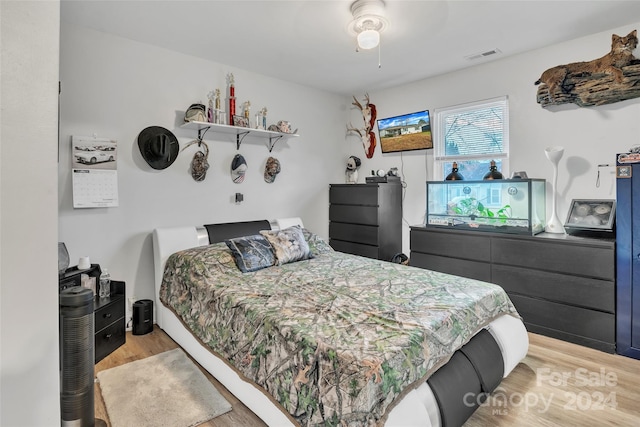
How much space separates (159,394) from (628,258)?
3417 millimetres

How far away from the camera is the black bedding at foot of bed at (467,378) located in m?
1.60

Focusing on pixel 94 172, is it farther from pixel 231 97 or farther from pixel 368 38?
pixel 368 38

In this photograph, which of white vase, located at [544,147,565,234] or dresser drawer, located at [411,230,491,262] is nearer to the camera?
white vase, located at [544,147,565,234]

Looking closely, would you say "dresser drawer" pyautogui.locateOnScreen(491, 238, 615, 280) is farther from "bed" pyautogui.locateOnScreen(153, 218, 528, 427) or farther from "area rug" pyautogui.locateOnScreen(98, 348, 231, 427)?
"area rug" pyautogui.locateOnScreen(98, 348, 231, 427)

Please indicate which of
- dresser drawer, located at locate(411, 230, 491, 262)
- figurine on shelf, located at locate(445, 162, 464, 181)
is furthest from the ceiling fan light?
dresser drawer, located at locate(411, 230, 491, 262)

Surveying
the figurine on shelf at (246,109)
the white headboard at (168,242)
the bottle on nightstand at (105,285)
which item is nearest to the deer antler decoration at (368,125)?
the figurine on shelf at (246,109)

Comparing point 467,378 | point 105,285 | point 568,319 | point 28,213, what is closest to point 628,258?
point 568,319

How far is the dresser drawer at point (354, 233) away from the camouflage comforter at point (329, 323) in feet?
3.75

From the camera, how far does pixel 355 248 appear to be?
4242 mm

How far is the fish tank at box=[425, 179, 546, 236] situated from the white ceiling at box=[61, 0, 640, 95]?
50.2 inches

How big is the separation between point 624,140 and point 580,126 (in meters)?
0.34

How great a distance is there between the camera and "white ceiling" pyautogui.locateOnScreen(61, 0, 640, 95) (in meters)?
2.41

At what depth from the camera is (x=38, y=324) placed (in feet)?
3.10

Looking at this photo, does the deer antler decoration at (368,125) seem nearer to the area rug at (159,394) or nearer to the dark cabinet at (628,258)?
the dark cabinet at (628,258)
